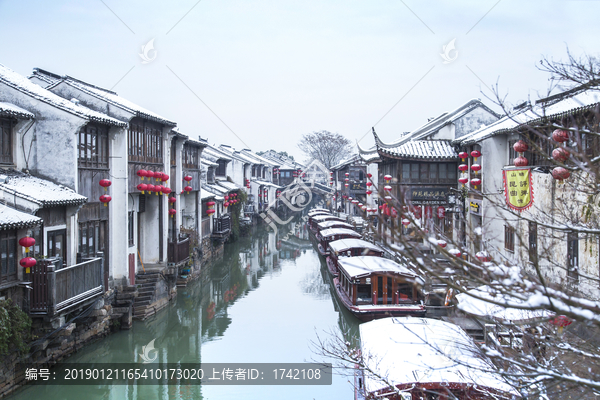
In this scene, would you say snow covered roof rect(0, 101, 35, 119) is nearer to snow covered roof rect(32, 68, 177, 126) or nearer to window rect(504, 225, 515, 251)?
snow covered roof rect(32, 68, 177, 126)

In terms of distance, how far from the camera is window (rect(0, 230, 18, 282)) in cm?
1009

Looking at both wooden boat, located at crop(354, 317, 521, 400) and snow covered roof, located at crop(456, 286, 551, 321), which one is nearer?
snow covered roof, located at crop(456, 286, 551, 321)

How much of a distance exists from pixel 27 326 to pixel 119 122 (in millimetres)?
6839

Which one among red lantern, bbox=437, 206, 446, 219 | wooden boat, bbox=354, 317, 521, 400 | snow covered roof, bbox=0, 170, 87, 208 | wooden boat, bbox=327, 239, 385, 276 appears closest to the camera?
wooden boat, bbox=354, 317, 521, 400

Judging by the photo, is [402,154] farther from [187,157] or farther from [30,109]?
[30,109]

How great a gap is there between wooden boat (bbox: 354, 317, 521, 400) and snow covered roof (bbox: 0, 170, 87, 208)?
7.56 metres

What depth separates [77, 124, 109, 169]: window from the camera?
45.3 ft

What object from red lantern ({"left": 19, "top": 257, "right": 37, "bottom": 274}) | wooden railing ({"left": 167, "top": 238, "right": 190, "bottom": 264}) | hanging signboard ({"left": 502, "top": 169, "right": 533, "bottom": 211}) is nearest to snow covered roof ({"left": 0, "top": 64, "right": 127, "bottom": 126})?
red lantern ({"left": 19, "top": 257, "right": 37, "bottom": 274})

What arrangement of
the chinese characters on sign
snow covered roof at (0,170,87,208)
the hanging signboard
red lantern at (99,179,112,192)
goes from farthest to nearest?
the chinese characters on sign
the hanging signboard
red lantern at (99,179,112,192)
snow covered roof at (0,170,87,208)

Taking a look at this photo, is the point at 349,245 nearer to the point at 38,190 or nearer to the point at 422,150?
the point at 422,150

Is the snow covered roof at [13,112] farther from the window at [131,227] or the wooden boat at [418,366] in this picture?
the wooden boat at [418,366]

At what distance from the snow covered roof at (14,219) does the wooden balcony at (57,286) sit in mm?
1030

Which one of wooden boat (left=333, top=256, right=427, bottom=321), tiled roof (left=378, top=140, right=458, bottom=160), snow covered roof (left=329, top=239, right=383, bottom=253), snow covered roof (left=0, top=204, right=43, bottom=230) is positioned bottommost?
wooden boat (left=333, top=256, right=427, bottom=321)

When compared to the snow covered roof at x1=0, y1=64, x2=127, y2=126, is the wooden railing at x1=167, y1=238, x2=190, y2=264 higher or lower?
lower
